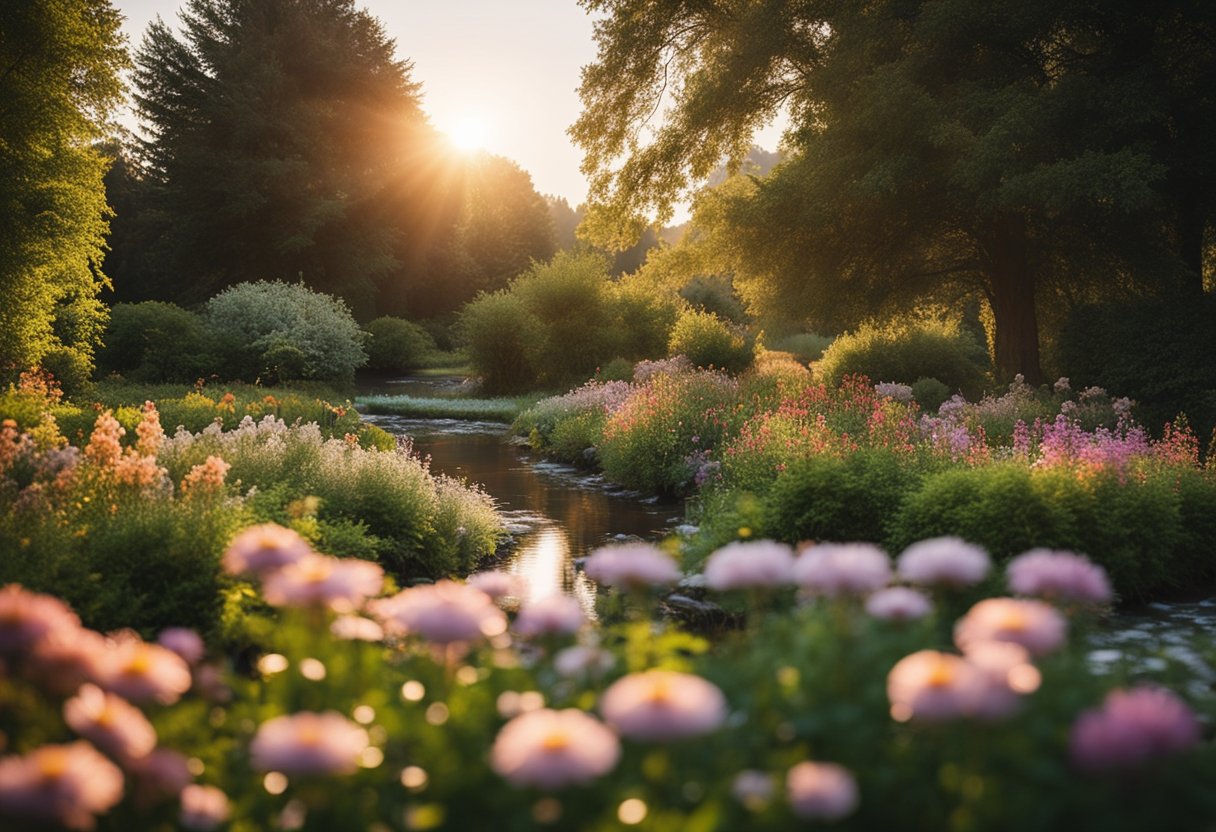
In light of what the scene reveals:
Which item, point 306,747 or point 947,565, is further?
point 947,565

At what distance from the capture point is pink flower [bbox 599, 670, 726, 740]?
171cm

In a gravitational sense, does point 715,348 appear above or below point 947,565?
above

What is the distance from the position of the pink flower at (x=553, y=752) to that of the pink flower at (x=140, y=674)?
34.9 inches

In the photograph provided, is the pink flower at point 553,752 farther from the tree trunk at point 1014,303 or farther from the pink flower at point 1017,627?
the tree trunk at point 1014,303

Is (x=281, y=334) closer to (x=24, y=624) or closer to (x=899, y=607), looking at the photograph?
(x=24, y=624)

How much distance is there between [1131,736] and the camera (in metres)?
1.83

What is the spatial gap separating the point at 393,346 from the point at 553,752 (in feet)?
126

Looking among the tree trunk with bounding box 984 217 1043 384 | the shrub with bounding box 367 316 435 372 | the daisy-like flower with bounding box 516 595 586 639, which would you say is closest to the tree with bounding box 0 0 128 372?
the daisy-like flower with bounding box 516 595 586 639

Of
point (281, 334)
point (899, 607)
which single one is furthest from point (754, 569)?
point (281, 334)

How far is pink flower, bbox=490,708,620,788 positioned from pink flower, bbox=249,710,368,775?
322 millimetres

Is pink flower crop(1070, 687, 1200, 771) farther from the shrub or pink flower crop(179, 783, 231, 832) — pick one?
the shrub

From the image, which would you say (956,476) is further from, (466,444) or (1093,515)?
(466,444)

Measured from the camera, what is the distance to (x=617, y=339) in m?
25.8

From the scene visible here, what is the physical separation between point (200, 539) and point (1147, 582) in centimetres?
689
